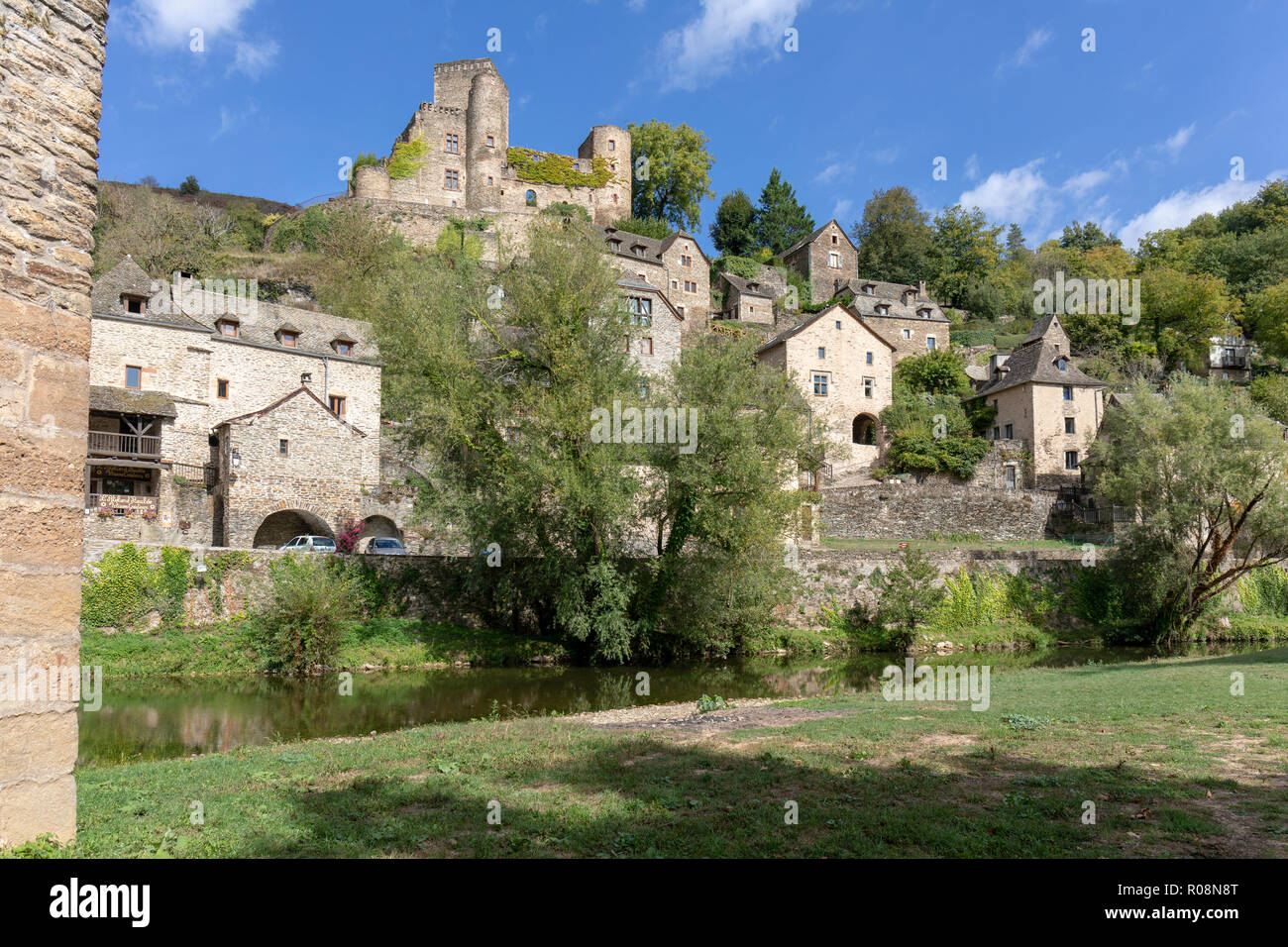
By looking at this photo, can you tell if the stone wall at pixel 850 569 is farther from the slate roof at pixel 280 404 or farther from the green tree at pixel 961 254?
the green tree at pixel 961 254

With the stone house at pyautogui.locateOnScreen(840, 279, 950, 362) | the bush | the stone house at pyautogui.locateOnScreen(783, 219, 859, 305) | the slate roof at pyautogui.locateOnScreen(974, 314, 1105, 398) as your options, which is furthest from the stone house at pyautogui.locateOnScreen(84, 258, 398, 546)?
the stone house at pyautogui.locateOnScreen(783, 219, 859, 305)

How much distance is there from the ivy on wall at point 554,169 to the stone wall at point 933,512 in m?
46.6

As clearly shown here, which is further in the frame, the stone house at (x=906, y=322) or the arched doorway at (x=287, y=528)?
the stone house at (x=906, y=322)

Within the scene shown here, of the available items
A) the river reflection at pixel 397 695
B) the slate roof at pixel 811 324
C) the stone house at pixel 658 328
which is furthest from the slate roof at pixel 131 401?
the slate roof at pixel 811 324

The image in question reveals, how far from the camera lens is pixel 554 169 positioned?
75.0m

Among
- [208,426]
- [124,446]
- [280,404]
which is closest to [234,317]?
[208,426]

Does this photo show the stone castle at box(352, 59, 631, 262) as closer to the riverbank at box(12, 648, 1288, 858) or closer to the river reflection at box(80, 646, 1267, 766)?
the river reflection at box(80, 646, 1267, 766)

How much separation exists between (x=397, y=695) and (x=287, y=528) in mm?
20622

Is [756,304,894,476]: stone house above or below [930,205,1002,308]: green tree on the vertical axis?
below

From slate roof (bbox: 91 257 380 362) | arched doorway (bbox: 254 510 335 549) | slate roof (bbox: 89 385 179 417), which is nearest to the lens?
slate roof (bbox: 89 385 179 417)

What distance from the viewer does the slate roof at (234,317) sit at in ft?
117

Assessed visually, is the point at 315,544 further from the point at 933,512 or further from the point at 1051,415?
the point at 1051,415

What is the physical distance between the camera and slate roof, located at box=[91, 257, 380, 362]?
3575 centimetres

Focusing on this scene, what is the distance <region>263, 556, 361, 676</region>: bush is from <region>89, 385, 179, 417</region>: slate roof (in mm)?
14692
